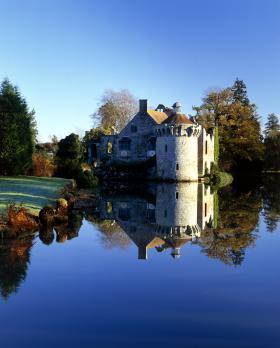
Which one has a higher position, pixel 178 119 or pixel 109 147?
pixel 178 119

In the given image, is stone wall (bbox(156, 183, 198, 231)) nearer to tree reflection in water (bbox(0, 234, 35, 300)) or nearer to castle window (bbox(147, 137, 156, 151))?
tree reflection in water (bbox(0, 234, 35, 300))

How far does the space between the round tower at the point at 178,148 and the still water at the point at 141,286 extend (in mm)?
21956

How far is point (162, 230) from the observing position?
1359 centimetres

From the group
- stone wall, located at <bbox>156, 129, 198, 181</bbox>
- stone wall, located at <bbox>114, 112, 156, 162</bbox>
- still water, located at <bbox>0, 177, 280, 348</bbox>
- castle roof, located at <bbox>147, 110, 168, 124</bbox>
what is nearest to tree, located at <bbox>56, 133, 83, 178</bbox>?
stone wall, located at <bbox>156, 129, 198, 181</bbox>

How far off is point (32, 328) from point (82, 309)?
37.6 inches

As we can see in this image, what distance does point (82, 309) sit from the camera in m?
6.55

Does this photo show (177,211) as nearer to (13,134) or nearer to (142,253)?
(142,253)

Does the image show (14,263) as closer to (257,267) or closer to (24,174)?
(257,267)

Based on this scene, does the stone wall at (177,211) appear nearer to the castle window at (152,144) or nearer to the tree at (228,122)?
the castle window at (152,144)

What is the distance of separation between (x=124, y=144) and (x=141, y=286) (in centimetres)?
3798

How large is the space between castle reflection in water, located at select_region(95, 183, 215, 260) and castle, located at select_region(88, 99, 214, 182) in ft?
41.3

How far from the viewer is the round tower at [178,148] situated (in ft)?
119

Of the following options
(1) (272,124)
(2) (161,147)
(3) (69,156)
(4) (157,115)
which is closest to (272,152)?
(1) (272,124)

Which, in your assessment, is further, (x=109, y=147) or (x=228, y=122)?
(x=228, y=122)
